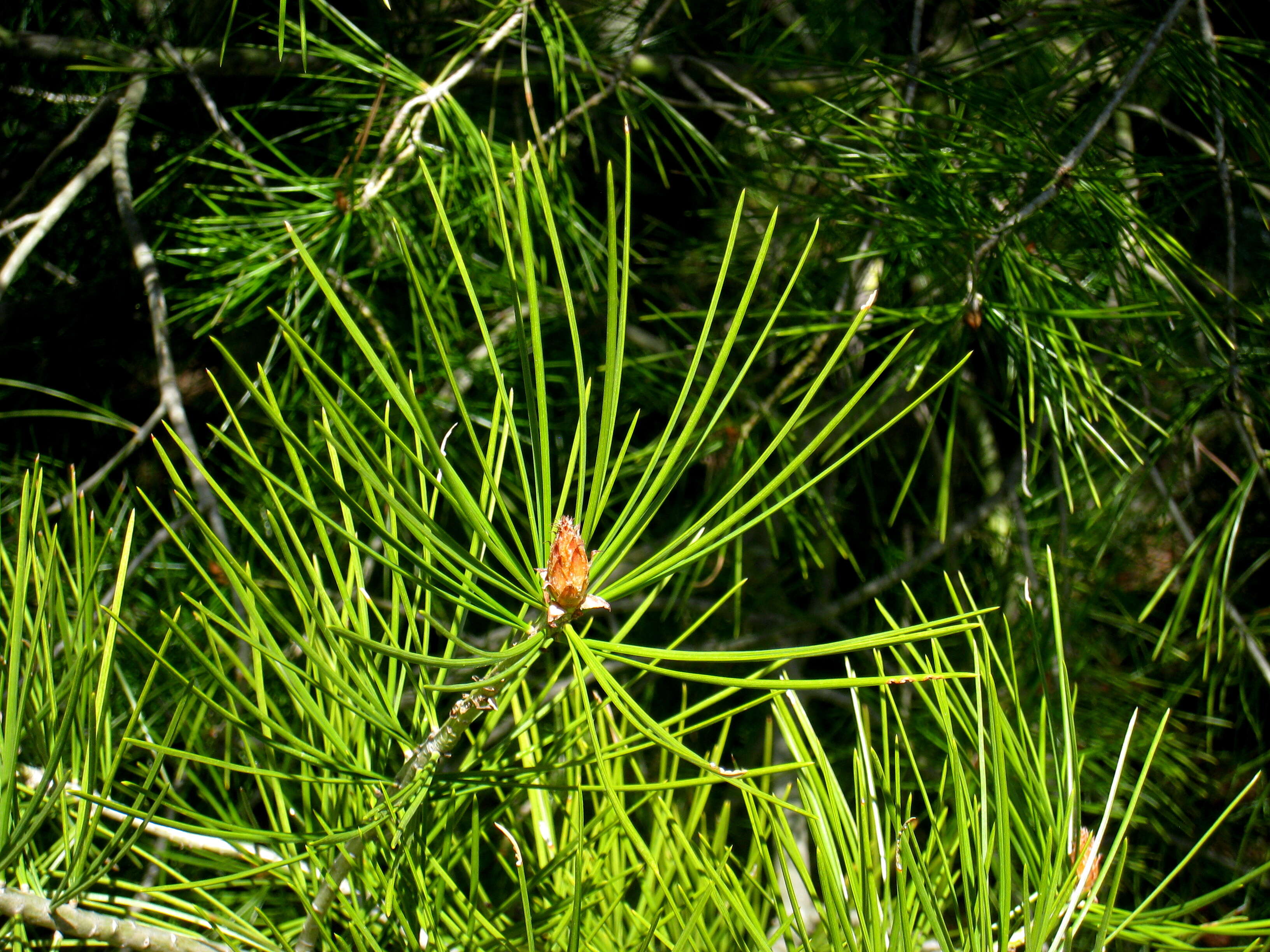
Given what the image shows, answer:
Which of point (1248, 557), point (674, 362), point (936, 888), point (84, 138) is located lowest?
point (1248, 557)

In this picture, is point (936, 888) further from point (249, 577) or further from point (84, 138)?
point (84, 138)

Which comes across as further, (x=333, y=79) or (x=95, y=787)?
(x=333, y=79)

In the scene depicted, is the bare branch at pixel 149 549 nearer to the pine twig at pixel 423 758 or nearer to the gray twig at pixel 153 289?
the gray twig at pixel 153 289

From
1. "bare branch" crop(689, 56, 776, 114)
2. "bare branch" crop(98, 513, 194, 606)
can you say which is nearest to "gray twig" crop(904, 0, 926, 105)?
"bare branch" crop(689, 56, 776, 114)

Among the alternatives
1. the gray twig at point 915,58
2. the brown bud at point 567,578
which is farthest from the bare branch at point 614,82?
the brown bud at point 567,578

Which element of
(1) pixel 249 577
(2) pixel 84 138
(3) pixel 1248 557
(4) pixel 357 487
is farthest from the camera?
(3) pixel 1248 557

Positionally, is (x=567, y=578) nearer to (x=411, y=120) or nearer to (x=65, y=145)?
(x=411, y=120)

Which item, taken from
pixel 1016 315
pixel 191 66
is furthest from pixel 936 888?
pixel 191 66

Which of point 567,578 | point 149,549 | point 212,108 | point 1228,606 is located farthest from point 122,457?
point 1228,606
